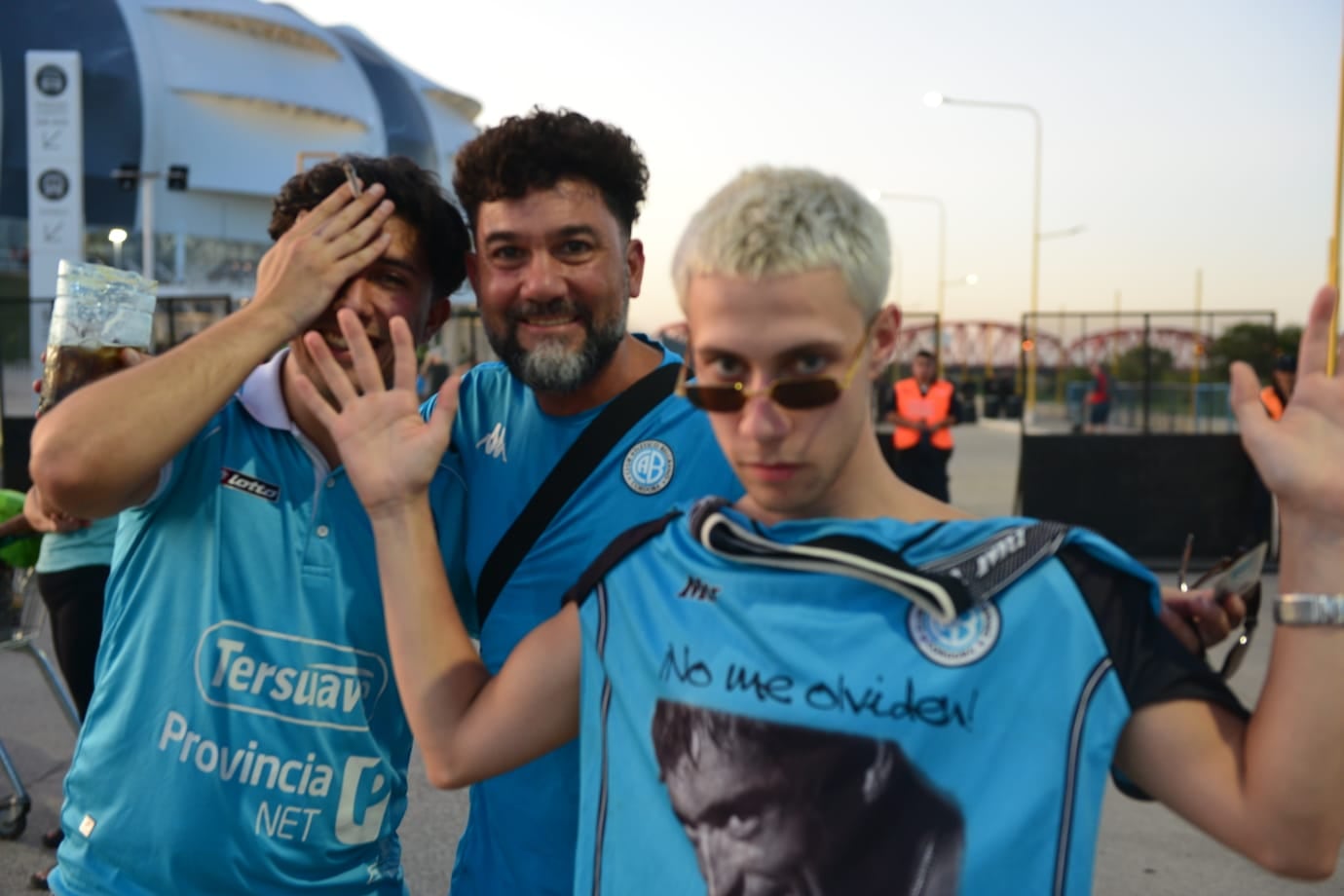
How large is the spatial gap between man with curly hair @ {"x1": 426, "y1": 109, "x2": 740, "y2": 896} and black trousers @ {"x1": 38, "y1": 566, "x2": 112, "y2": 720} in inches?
122

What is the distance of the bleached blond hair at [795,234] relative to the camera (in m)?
1.40

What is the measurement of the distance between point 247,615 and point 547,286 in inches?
31.4

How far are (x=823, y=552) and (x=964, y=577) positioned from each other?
0.16m

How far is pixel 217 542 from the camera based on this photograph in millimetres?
2035

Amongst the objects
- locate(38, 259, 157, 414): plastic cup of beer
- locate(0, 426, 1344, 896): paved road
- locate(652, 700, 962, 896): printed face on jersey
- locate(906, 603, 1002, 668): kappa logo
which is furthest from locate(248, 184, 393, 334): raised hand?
locate(0, 426, 1344, 896): paved road

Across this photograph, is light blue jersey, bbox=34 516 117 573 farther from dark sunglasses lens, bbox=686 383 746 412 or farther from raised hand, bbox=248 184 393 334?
dark sunglasses lens, bbox=686 383 746 412

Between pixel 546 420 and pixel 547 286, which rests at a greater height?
pixel 547 286

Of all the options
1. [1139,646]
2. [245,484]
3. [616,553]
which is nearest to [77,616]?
[245,484]

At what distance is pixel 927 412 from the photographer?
37.4 feet

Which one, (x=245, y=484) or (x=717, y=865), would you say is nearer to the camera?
(x=717, y=865)

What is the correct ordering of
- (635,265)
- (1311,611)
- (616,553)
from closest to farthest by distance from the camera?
(1311,611) < (616,553) < (635,265)

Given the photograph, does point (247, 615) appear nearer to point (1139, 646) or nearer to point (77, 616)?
point (1139, 646)

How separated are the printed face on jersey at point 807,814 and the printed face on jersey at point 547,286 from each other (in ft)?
3.23

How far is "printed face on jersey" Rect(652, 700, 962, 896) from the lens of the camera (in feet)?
4.32
